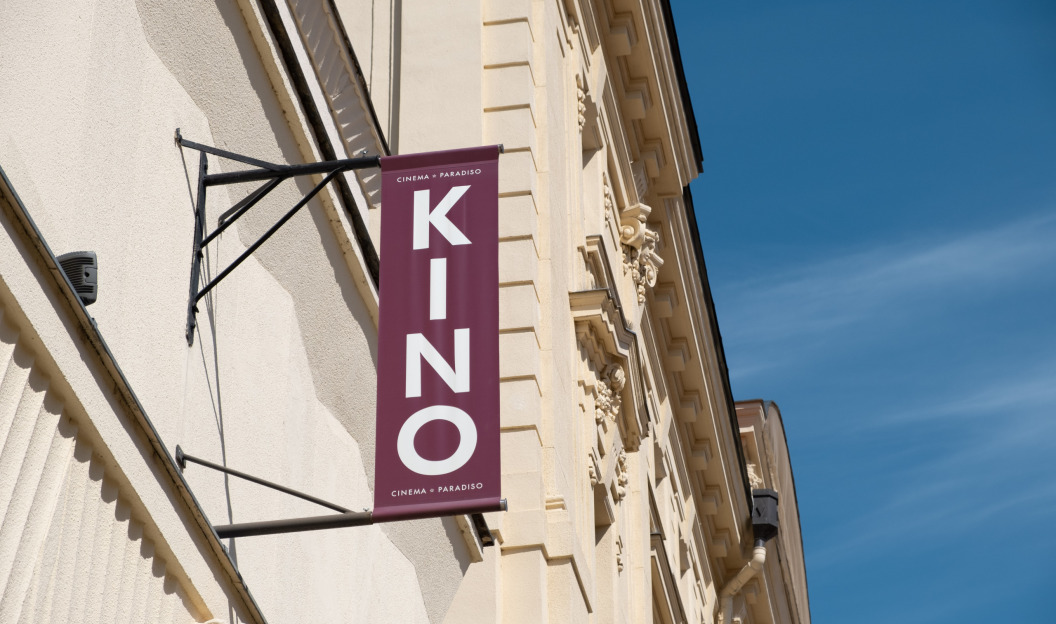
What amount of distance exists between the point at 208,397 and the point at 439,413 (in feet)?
A: 3.64

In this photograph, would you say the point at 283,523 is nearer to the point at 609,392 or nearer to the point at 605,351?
the point at 605,351

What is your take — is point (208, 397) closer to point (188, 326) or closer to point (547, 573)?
point (188, 326)

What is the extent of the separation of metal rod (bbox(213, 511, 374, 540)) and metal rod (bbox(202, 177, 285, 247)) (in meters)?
1.38

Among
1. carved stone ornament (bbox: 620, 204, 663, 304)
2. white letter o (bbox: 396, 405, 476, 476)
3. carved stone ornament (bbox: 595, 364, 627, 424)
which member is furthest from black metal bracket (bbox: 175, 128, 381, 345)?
carved stone ornament (bbox: 620, 204, 663, 304)

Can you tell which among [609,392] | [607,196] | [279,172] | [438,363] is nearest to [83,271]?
[279,172]

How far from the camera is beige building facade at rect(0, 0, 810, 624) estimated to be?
6.38 metres

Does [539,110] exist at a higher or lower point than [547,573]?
higher

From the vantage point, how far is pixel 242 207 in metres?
8.49

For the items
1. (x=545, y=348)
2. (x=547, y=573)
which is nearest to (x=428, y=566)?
(x=547, y=573)

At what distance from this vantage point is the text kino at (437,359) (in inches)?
318

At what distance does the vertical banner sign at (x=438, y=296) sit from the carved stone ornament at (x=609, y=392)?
8938 mm

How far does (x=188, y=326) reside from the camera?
815 cm

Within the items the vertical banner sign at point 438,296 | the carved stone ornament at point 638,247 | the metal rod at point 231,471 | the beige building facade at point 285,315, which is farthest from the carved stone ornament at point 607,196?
the metal rod at point 231,471

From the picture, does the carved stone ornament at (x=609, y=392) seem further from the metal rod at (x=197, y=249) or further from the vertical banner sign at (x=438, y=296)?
the metal rod at (x=197, y=249)
